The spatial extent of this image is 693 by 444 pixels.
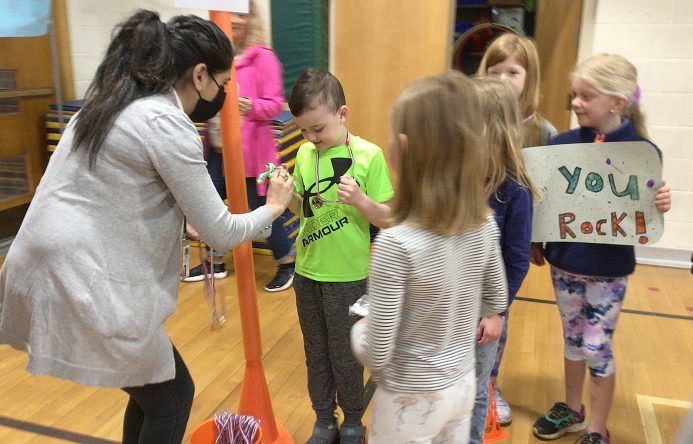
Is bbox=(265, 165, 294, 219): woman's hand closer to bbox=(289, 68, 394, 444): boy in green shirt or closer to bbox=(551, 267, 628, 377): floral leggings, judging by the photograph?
bbox=(289, 68, 394, 444): boy in green shirt

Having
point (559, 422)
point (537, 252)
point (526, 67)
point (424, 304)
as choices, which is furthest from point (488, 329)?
point (526, 67)

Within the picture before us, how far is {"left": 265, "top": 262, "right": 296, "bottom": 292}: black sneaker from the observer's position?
3.31 metres

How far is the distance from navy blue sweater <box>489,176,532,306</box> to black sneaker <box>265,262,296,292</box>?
1.92 meters

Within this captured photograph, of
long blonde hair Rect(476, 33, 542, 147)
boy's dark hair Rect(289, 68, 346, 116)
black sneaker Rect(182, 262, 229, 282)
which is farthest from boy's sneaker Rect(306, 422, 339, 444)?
black sneaker Rect(182, 262, 229, 282)

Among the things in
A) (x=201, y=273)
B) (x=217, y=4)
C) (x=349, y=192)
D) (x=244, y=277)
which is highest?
(x=217, y=4)

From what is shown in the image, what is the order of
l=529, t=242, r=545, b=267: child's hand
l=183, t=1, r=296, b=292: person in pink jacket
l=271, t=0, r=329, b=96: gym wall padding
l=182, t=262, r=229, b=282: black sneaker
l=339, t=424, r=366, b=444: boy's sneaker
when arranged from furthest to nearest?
l=271, t=0, r=329, b=96: gym wall padding, l=182, t=262, r=229, b=282: black sneaker, l=183, t=1, r=296, b=292: person in pink jacket, l=529, t=242, r=545, b=267: child's hand, l=339, t=424, r=366, b=444: boy's sneaker

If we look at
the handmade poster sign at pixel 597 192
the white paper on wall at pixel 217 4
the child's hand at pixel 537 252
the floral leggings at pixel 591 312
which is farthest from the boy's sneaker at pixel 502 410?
the white paper on wall at pixel 217 4

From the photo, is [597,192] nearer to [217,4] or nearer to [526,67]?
[526,67]

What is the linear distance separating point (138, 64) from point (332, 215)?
0.72m

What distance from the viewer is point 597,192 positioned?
1.77 m

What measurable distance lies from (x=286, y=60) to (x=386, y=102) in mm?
752

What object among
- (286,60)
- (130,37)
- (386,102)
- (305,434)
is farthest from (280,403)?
(286,60)

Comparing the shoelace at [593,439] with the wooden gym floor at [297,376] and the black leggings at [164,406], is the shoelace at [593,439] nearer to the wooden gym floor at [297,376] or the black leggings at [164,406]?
the wooden gym floor at [297,376]

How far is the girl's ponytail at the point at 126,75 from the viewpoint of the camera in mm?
1181
